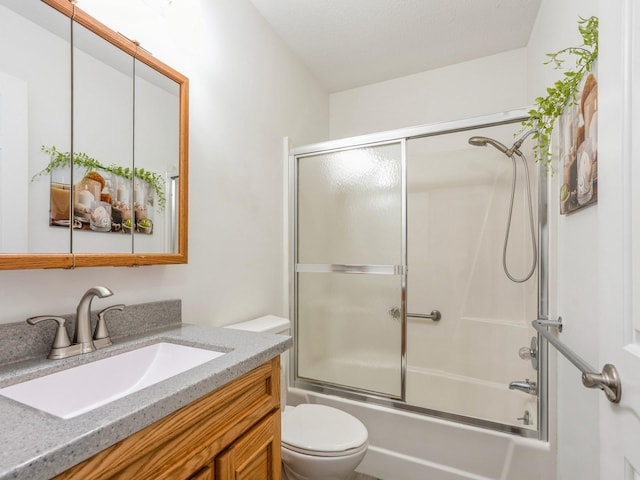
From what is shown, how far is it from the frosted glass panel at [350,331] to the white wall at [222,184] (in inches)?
9.0

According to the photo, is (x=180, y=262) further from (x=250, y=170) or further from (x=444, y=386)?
(x=444, y=386)

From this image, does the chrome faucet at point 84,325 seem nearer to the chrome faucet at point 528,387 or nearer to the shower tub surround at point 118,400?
the shower tub surround at point 118,400

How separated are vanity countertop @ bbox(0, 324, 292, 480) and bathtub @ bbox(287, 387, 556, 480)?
3.90ft

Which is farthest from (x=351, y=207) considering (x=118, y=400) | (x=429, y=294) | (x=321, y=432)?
(x=118, y=400)

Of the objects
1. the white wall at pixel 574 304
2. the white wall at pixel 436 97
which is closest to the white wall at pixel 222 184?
the white wall at pixel 436 97

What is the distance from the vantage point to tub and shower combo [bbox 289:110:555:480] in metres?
1.69

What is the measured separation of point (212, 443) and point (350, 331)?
1.41 meters

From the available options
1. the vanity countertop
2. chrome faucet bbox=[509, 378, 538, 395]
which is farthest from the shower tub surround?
chrome faucet bbox=[509, 378, 538, 395]

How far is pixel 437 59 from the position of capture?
95.5 inches

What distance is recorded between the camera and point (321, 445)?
142cm

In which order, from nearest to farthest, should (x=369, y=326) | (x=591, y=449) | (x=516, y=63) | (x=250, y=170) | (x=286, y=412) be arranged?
1. (x=591, y=449)
2. (x=286, y=412)
3. (x=250, y=170)
4. (x=369, y=326)
5. (x=516, y=63)

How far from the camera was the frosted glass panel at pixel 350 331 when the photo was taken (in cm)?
197

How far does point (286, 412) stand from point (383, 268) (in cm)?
92

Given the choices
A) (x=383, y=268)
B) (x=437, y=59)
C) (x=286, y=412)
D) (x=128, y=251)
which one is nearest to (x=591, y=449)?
(x=383, y=268)
